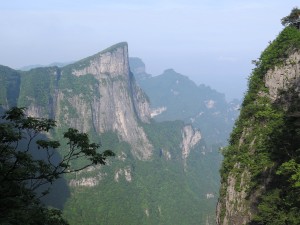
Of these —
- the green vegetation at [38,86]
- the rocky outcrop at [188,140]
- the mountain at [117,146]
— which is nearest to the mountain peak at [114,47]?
the mountain at [117,146]

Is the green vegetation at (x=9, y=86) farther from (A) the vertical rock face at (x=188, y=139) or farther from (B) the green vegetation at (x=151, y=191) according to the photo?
(A) the vertical rock face at (x=188, y=139)

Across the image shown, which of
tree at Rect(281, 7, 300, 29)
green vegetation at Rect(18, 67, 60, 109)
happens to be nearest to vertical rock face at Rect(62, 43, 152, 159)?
green vegetation at Rect(18, 67, 60, 109)

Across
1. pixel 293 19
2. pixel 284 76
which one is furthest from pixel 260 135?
pixel 293 19

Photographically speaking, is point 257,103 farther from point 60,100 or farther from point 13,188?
point 60,100

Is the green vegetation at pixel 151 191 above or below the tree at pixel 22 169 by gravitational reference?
below

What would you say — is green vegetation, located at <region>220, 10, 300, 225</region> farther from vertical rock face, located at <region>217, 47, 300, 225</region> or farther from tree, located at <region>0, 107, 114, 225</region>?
tree, located at <region>0, 107, 114, 225</region>

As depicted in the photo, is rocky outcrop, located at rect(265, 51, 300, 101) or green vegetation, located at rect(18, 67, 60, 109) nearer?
rocky outcrop, located at rect(265, 51, 300, 101)

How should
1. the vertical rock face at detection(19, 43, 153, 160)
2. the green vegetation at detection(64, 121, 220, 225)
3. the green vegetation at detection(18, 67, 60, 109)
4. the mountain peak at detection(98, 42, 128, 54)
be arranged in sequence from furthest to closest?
the mountain peak at detection(98, 42, 128, 54)
the vertical rock face at detection(19, 43, 153, 160)
the green vegetation at detection(18, 67, 60, 109)
the green vegetation at detection(64, 121, 220, 225)
